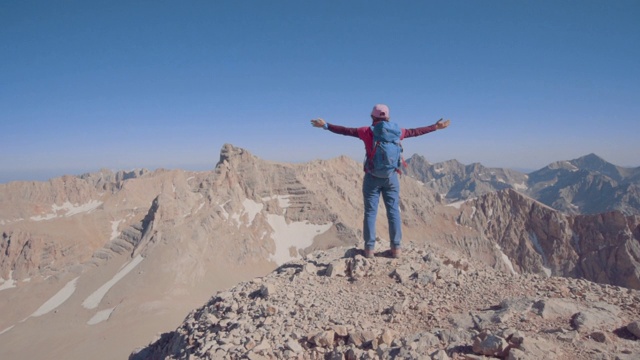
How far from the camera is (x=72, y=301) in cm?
4941

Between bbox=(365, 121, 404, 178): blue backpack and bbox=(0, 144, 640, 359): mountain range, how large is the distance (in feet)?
68.3

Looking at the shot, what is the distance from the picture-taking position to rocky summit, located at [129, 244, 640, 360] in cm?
496

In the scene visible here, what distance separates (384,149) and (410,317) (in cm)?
367

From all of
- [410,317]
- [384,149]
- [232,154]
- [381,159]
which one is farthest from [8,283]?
[410,317]

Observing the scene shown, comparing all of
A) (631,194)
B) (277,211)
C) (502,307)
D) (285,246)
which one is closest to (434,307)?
(502,307)

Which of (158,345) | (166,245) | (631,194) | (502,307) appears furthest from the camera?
(631,194)

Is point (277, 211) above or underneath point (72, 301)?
above

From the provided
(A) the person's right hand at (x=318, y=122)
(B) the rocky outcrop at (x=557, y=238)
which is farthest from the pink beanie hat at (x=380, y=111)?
(B) the rocky outcrop at (x=557, y=238)

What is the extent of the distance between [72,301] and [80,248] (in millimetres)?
20283

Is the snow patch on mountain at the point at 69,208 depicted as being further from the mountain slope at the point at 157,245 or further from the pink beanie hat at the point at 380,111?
the pink beanie hat at the point at 380,111

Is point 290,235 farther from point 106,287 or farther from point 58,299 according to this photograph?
point 58,299

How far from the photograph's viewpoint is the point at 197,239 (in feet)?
192

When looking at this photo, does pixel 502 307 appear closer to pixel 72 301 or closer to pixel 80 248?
pixel 72 301

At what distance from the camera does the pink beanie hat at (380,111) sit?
8547mm
